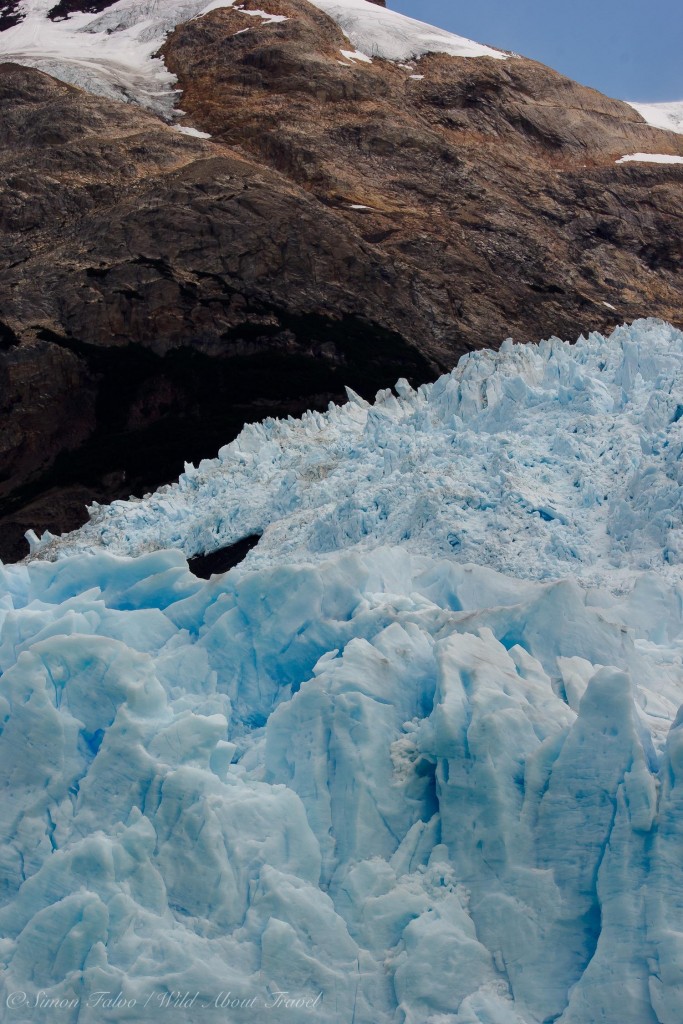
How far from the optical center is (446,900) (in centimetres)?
597

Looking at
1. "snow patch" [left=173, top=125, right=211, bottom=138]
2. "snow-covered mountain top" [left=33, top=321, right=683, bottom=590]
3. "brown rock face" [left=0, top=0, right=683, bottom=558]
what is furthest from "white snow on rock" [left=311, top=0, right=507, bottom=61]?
"snow-covered mountain top" [left=33, top=321, right=683, bottom=590]

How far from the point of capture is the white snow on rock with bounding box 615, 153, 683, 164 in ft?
102

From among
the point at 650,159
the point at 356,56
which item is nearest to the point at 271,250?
the point at 356,56

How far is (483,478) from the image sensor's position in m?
13.2

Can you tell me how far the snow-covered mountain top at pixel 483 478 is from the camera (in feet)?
39.7

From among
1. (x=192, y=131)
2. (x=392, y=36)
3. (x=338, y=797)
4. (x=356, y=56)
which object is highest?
(x=392, y=36)

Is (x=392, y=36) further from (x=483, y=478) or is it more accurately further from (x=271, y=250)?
(x=483, y=478)

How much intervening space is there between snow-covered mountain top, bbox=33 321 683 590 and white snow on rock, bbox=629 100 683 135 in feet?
68.4

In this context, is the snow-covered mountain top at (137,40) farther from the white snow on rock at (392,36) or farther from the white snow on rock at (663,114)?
the white snow on rock at (663,114)

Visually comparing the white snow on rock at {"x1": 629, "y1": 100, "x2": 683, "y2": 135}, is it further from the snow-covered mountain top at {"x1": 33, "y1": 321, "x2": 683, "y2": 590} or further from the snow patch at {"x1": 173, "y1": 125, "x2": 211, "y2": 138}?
the snow-covered mountain top at {"x1": 33, "y1": 321, "x2": 683, "y2": 590}

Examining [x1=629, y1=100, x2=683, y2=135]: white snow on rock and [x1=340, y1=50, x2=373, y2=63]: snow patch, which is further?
[x1=629, y1=100, x2=683, y2=135]: white snow on rock

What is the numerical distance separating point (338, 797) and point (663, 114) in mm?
34601

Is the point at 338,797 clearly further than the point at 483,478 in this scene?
No

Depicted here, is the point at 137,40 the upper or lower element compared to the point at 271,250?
upper
